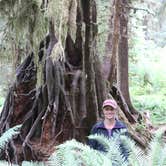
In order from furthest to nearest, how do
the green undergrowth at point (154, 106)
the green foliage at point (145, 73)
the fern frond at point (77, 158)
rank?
the green foliage at point (145, 73) < the green undergrowth at point (154, 106) < the fern frond at point (77, 158)

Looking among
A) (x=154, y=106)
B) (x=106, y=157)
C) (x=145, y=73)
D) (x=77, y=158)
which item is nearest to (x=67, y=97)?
(x=77, y=158)

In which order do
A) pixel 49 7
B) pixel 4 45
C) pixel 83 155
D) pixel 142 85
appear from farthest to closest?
pixel 142 85
pixel 4 45
pixel 49 7
pixel 83 155

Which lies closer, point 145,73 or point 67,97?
point 67,97

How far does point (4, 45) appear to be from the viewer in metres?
6.54

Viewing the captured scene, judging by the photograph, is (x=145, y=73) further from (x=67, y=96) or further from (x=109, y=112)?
(x=109, y=112)

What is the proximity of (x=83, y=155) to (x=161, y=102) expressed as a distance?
11.0 metres

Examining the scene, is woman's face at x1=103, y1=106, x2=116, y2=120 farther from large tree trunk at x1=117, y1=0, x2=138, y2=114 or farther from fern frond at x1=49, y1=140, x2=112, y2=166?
large tree trunk at x1=117, y1=0, x2=138, y2=114

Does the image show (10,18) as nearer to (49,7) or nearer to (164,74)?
(49,7)

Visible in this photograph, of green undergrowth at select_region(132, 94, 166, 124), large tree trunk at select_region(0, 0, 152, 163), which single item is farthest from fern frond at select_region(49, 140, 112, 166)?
green undergrowth at select_region(132, 94, 166, 124)

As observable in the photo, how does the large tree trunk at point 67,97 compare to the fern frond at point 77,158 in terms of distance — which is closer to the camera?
the fern frond at point 77,158

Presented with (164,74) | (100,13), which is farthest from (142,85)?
(100,13)

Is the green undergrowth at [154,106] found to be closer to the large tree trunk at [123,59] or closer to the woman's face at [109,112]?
the large tree trunk at [123,59]

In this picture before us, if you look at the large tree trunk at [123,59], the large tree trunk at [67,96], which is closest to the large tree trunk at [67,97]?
the large tree trunk at [67,96]

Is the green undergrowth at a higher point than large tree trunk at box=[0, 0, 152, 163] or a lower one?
lower
